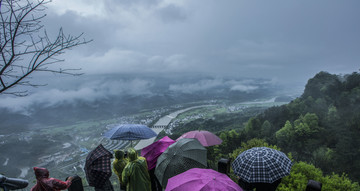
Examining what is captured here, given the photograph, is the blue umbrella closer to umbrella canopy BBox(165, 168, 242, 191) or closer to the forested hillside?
umbrella canopy BBox(165, 168, 242, 191)

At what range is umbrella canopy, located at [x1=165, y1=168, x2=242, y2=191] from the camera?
2936 millimetres

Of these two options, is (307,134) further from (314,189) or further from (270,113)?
(314,189)

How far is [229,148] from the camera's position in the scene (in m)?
24.8

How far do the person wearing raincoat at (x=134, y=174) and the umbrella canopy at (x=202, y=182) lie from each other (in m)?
1.28

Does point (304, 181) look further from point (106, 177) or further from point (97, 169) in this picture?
point (97, 169)

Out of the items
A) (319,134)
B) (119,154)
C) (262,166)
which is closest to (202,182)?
(262,166)

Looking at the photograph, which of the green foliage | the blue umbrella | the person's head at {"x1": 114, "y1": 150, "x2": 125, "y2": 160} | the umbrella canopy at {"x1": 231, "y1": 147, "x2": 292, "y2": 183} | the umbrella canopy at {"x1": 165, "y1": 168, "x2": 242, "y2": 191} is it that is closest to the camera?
the umbrella canopy at {"x1": 165, "y1": 168, "x2": 242, "y2": 191}

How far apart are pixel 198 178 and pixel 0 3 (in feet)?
14.5

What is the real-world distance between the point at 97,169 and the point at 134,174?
3.25ft

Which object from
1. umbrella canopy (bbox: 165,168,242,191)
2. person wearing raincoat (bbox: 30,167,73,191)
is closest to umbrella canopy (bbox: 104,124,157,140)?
person wearing raincoat (bbox: 30,167,73,191)

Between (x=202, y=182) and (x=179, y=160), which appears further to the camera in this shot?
(x=179, y=160)

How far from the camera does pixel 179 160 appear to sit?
14.8ft

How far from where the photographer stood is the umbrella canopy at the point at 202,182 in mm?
2936

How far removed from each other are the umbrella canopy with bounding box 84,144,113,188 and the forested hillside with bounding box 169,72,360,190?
6.79 metres
